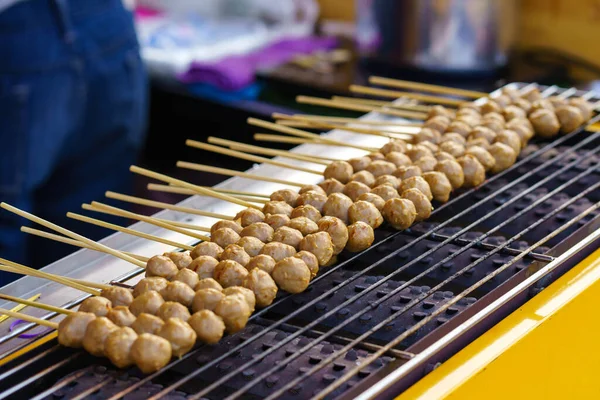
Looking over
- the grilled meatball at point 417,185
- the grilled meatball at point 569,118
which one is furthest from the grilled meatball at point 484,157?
the grilled meatball at point 569,118

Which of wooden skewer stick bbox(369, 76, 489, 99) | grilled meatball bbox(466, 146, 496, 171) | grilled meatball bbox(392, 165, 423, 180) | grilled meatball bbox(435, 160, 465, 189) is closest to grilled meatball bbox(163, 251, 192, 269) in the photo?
grilled meatball bbox(392, 165, 423, 180)

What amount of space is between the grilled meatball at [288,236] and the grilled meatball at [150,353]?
0.48 meters

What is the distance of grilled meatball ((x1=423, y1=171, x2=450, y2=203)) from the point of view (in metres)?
2.26

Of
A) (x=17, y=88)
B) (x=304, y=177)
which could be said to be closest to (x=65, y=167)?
(x=17, y=88)

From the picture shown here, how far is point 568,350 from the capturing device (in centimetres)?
181

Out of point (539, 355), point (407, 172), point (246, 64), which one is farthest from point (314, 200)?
point (246, 64)

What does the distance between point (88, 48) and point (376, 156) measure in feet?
6.18

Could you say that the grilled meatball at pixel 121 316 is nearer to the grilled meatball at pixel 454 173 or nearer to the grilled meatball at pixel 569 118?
the grilled meatball at pixel 454 173

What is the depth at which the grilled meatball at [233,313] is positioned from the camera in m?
1.65

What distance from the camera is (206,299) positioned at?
172 centimetres

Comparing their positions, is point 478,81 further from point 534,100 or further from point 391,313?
point 391,313

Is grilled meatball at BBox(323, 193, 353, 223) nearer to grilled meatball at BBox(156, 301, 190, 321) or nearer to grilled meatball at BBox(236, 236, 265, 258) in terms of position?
grilled meatball at BBox(236, 236, 265, 258)

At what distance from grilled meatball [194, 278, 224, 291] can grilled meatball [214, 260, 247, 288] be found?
0.10 ft

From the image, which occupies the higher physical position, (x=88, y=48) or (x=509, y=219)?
(x=88, y=48)
